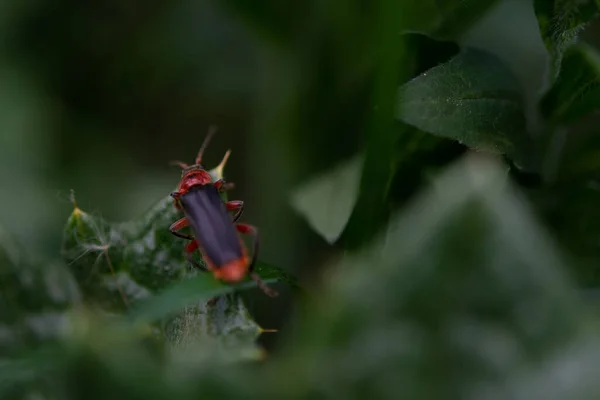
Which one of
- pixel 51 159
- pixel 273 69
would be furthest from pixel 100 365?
pixel 51 159

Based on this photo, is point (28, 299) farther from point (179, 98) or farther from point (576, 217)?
point (179, 98)

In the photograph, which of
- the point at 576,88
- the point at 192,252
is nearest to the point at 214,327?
the point at 192,252

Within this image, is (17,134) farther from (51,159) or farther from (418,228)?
(418,228)

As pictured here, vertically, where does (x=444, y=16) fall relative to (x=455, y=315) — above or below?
above

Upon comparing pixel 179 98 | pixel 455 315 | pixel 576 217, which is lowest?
pixel 576 217

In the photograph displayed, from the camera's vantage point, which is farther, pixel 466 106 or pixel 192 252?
pixel 192 252

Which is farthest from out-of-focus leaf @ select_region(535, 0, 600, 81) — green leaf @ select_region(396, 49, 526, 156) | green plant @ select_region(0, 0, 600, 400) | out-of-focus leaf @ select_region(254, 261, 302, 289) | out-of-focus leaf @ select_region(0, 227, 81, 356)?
out-of-focus leaf @ select_region(0, 227, 81, 356)

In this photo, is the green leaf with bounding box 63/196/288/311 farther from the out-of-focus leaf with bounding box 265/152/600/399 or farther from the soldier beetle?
the out-of-focus leaf with bounding box 265/152/600/399
